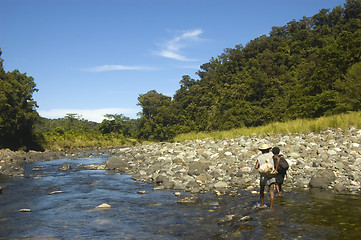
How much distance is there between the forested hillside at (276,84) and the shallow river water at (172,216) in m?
18.8

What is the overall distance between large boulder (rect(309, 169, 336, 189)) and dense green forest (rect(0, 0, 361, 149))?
15.6 metres

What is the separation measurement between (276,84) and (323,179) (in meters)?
44.7

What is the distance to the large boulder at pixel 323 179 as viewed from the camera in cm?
930

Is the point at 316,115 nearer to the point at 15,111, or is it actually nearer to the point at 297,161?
the point at 297,161

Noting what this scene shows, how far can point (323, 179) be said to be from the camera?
30.9 feet

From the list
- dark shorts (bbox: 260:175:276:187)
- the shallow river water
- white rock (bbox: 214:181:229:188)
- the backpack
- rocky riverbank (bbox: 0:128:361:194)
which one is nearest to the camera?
the shallow river water

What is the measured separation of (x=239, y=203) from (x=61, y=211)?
500cm

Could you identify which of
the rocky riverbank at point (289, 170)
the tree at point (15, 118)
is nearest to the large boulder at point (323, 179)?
the rocky riverbank at point (289, 170)

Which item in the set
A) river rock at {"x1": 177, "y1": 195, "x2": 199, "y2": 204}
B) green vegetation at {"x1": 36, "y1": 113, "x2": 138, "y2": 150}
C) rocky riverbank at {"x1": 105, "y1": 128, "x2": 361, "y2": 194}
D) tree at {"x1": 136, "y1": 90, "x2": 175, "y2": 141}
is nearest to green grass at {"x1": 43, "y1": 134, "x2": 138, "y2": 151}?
green vegetation at {"x1": 36, "y1": 113, "x2": 138, "y2": 150}

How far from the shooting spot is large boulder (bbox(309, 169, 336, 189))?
9.30 metres

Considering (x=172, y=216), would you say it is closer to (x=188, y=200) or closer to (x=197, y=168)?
(x=188, y=200)

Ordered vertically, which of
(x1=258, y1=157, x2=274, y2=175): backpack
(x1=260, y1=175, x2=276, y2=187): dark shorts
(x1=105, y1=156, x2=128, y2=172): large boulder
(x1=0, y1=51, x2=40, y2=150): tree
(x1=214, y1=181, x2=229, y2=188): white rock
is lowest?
(x1=214, y1=181, x2=229, y2=188): white rock

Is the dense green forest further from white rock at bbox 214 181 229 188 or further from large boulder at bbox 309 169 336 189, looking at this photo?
white rock at bbox 214 181 229 188

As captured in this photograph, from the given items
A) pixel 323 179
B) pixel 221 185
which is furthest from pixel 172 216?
pixel 323 179
